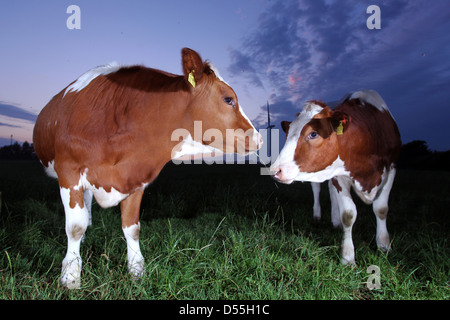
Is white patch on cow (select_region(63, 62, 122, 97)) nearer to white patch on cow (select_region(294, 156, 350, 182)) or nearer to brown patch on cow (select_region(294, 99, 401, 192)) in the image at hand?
brown patch on cow (select_region(294, 99, 401, 192))

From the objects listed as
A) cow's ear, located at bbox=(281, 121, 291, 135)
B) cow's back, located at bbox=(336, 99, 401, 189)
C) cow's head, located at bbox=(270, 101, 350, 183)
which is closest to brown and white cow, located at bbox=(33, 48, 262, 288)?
cow's head, located at bbox=(270, 101, 350, 183)

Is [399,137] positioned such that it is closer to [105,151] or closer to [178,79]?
[178,79]

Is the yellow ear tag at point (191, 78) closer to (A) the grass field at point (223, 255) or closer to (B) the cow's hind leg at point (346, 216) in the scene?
(A) the grass field at point (223, 255)

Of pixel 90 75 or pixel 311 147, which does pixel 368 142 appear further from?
pixel 90 75

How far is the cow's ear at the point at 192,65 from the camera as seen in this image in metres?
3.35

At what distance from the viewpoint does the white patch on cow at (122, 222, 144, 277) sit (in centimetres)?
387

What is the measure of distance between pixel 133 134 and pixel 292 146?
2005 millimetres

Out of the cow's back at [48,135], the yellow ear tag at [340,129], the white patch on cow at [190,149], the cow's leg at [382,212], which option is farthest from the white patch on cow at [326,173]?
the cow's back at [48,135]

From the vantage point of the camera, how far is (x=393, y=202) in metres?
8.66

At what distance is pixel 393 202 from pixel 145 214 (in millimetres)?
6067

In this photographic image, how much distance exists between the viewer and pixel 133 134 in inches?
143

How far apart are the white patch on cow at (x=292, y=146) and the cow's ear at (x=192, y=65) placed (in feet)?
5.08

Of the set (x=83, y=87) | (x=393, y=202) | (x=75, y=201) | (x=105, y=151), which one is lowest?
(x=393, y=202)
